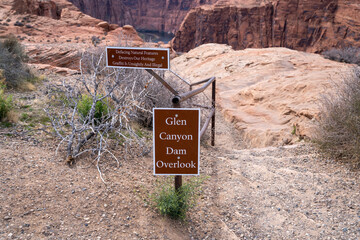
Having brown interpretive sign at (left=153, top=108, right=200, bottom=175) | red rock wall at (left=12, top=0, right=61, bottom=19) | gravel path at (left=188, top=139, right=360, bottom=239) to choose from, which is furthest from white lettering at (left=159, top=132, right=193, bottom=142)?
red rock wall at (left=12, top=0, right=61, bottom=19)

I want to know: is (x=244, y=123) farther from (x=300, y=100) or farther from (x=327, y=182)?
(x=327, y=182)

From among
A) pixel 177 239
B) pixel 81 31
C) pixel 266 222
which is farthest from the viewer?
pixel 81 31

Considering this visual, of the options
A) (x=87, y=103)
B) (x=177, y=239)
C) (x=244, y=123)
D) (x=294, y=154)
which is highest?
(x=87, y=103)

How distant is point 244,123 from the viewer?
7516 millimetres

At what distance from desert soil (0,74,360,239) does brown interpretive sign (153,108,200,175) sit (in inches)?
22.2

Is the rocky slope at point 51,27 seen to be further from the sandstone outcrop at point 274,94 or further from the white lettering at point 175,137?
the white lettering at point 175,137

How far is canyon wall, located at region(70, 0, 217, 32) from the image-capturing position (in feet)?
234

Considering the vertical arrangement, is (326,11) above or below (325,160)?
above

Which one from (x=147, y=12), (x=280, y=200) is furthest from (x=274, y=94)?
(x=147, y=12)

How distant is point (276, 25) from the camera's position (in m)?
37.1

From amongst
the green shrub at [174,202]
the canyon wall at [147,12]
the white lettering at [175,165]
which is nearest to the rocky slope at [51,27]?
the green shrub at [174,202]

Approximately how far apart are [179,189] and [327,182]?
6.55 feet

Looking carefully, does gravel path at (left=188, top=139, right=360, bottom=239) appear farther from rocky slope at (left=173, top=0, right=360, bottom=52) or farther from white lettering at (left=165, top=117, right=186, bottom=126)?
rocky slope at (left=173, top=0, right=360, bottom=52)

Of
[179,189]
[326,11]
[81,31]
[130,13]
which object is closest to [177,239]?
[179,189]
